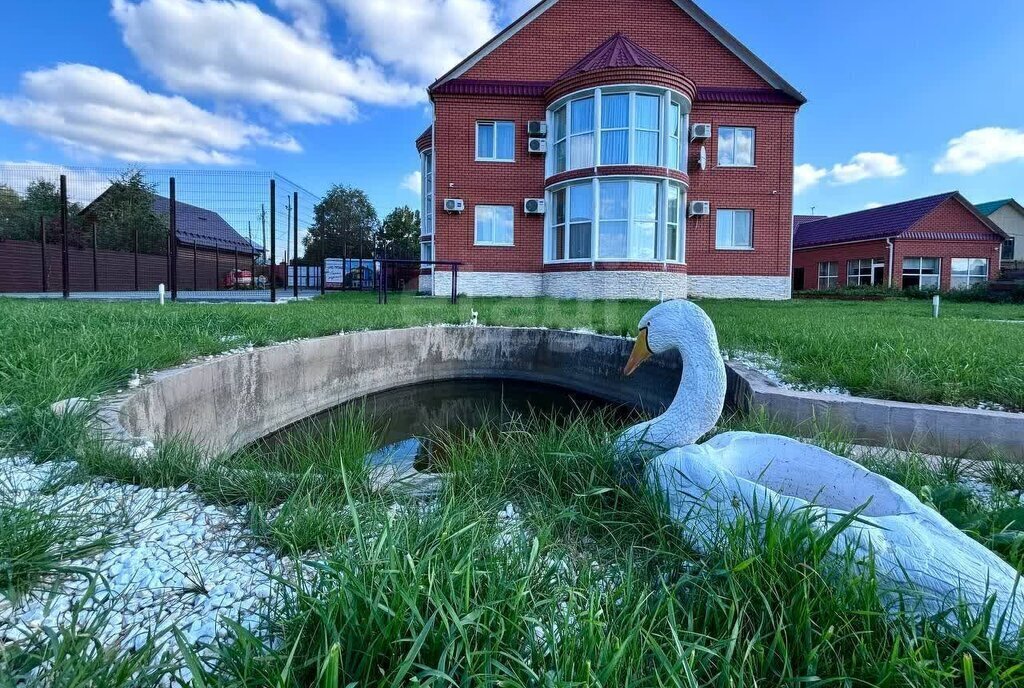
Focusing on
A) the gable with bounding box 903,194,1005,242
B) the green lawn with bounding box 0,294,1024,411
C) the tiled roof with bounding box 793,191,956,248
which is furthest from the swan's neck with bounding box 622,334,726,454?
the gable with bounding box 903,194,1005,242

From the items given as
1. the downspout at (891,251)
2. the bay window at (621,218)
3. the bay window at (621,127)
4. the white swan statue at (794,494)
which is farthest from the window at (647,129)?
the downspout at (891,251)

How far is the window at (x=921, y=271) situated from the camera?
78.7 ft

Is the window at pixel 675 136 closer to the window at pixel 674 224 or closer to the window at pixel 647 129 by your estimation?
the window at pixel 647 129

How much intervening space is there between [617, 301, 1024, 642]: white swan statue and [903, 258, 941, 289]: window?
27699 mm

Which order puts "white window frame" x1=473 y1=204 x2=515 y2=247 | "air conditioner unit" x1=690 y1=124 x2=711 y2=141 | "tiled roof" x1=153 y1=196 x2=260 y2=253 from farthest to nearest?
"tiled roof" x1=153 y1=196 x2=260 y2=253 → "white window frame" x1=473 y1=204 x2=515 y2=247 → "air conditioner unit" x1=690 y1=124 x2=711 y2=141

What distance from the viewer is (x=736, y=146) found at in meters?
16.1

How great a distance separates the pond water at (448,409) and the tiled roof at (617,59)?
10.0m

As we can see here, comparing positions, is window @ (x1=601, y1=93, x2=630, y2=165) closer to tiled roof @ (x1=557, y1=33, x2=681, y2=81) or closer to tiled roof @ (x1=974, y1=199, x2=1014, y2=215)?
tiled roof @ (x1=557, y1=33, x2=681, y2=81)

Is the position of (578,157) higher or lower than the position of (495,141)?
lower

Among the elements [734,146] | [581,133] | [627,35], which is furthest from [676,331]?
[627,35]

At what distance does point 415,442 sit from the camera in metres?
4.76

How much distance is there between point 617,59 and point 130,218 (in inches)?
800

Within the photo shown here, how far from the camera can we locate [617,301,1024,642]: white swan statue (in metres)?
1.23

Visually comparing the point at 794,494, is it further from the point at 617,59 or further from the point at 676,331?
the point at 617,59
